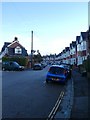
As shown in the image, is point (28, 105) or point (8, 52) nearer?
point (28, 105)

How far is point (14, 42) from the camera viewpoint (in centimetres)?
8500

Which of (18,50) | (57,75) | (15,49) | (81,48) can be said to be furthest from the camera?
(18,50)

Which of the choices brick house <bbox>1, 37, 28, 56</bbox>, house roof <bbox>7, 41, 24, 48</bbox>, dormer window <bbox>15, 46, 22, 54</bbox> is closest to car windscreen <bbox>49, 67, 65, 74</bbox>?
brick house <bbox>1, 37, 28, 56</bbox>

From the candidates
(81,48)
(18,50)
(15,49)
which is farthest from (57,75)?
(18,50)

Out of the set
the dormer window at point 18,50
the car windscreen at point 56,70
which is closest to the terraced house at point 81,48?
the dormer window at point 18,50

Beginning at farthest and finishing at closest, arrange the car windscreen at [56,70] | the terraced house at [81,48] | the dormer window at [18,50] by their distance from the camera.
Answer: the dormer window at [18,50] < the terraced house at [81,48] < the car windscreen at [56,70]

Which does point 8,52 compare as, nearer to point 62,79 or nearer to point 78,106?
point 62,79

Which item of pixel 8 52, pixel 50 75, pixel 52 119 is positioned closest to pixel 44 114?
pixel 52 119

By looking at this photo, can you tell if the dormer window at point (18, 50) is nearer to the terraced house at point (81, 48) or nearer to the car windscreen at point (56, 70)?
the terraced house at point (81, 48)

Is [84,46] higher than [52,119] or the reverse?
higher

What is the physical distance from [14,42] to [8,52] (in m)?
3.48

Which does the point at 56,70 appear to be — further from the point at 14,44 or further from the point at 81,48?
the point at 14,44

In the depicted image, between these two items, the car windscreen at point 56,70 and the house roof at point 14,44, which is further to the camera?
the house roof at point 14,44

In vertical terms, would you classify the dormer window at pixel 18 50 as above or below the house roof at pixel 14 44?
below
